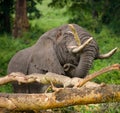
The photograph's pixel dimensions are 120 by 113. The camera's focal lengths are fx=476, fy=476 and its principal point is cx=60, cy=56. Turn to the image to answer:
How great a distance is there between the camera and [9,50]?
1488 centimetres

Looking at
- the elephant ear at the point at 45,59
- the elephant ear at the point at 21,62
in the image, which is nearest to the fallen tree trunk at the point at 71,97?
the elephant ear at the point at 45,59

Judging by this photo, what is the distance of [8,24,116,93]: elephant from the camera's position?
7.68m

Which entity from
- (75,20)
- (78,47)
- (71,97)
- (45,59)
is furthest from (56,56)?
(75,20)

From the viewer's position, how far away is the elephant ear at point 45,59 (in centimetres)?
821

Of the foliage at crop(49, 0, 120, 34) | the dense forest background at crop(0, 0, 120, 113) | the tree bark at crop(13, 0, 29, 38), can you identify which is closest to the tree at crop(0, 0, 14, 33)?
the dense forest background at crop(0, 0, 120, 113)

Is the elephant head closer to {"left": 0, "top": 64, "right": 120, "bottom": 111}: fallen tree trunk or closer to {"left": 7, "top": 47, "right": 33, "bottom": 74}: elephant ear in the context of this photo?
{"left": 7, "top": 47, "right": 33, "bottom": 74}: elephant ear

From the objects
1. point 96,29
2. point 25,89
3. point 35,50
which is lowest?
point 96,29

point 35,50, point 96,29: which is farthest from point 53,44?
point 96,29

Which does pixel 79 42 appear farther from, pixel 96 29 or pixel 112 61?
pixel 96 29

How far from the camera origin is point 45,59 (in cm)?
836

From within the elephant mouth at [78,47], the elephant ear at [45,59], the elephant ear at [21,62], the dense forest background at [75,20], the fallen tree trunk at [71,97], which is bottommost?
the dense forest background at [75,20]

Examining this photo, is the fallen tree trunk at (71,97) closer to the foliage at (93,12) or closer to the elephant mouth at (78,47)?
the elephant mouth at (78,47)

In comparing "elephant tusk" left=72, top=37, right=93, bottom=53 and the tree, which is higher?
"elephant tusk" left=72, top=37, right=93, bottom=53

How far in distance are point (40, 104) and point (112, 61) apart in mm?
8997
